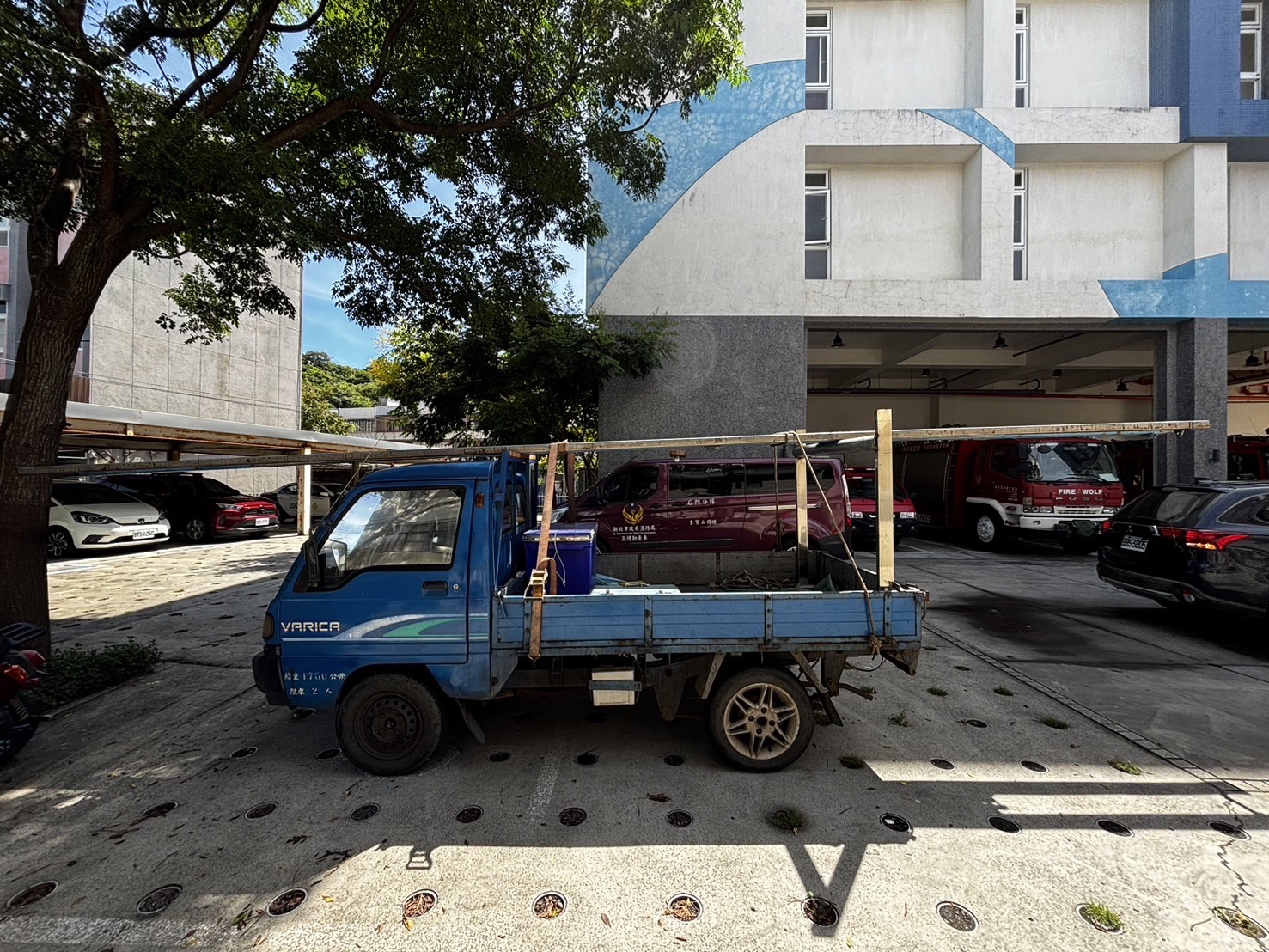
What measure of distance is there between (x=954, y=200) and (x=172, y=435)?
1717 centimetres

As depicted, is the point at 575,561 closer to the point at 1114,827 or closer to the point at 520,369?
the point at 1114,827

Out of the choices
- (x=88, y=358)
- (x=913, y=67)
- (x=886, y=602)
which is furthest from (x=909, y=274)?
(x=88, y=358)

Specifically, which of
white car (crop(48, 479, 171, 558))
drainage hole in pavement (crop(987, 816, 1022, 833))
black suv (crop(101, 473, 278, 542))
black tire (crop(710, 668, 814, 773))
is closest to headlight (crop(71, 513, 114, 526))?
white car (crop(48, 479, 171, 558))

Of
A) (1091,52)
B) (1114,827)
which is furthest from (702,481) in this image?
(1091,52)

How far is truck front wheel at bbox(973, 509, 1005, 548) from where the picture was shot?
11439 millimetres

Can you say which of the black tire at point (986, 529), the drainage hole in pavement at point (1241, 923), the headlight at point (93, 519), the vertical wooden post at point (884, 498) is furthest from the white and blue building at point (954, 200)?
the headlight at point (93, 519)

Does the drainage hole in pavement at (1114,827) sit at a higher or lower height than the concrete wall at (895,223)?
lower

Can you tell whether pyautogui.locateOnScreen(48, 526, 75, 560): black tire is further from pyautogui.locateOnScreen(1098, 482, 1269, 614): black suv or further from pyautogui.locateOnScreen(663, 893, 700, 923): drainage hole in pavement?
pyautogui.locateOnScreen(1098, 482, 1269, 614): black suv

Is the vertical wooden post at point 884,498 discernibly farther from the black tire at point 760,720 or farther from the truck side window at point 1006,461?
the truck side window at point 1006,461

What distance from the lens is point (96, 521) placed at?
36.0ft

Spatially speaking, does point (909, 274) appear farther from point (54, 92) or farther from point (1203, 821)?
point (54, 92)

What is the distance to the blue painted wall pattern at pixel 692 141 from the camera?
10.3m

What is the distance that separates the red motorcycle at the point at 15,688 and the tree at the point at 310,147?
5.49 feet

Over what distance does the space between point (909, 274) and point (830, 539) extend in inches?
354
